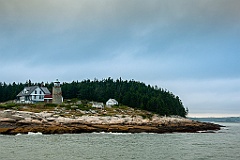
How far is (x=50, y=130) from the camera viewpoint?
62062mm

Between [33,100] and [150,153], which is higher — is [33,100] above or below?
above

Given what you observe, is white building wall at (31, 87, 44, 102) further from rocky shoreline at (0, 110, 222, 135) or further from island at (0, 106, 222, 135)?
rocky shoreline at (0, 110, 222, 135)

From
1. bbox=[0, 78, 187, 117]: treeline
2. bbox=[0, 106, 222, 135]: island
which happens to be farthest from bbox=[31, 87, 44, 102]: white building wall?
bbox=[0, 106, 222, 135]: island

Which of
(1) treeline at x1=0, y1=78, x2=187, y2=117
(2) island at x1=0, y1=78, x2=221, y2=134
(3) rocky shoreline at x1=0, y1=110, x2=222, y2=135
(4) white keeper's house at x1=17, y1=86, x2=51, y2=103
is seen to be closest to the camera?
(3) rocky shoreline at x1=0, y1=110, x2=222, y2=135

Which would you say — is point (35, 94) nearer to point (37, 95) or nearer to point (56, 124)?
point (37, 95)

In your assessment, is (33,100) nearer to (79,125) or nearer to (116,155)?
(79,125)

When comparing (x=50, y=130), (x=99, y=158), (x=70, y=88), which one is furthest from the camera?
(x=70, y=88)

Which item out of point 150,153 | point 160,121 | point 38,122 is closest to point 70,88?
point 160,121

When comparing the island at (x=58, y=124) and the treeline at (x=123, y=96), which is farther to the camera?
the treeline at (x=123, y=96)

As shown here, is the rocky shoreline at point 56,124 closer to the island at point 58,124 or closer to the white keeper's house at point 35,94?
the island at point 58,124

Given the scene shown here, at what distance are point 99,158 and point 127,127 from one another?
123ft

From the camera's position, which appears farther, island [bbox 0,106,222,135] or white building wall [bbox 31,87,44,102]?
white building wall [bbox 31,87,44,102]

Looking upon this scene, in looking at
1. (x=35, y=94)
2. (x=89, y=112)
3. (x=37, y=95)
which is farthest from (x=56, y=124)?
(x=37, y=95)

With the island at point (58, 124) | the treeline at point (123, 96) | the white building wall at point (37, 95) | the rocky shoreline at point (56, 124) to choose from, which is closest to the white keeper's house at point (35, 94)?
the white building wall at point (37, 95)
